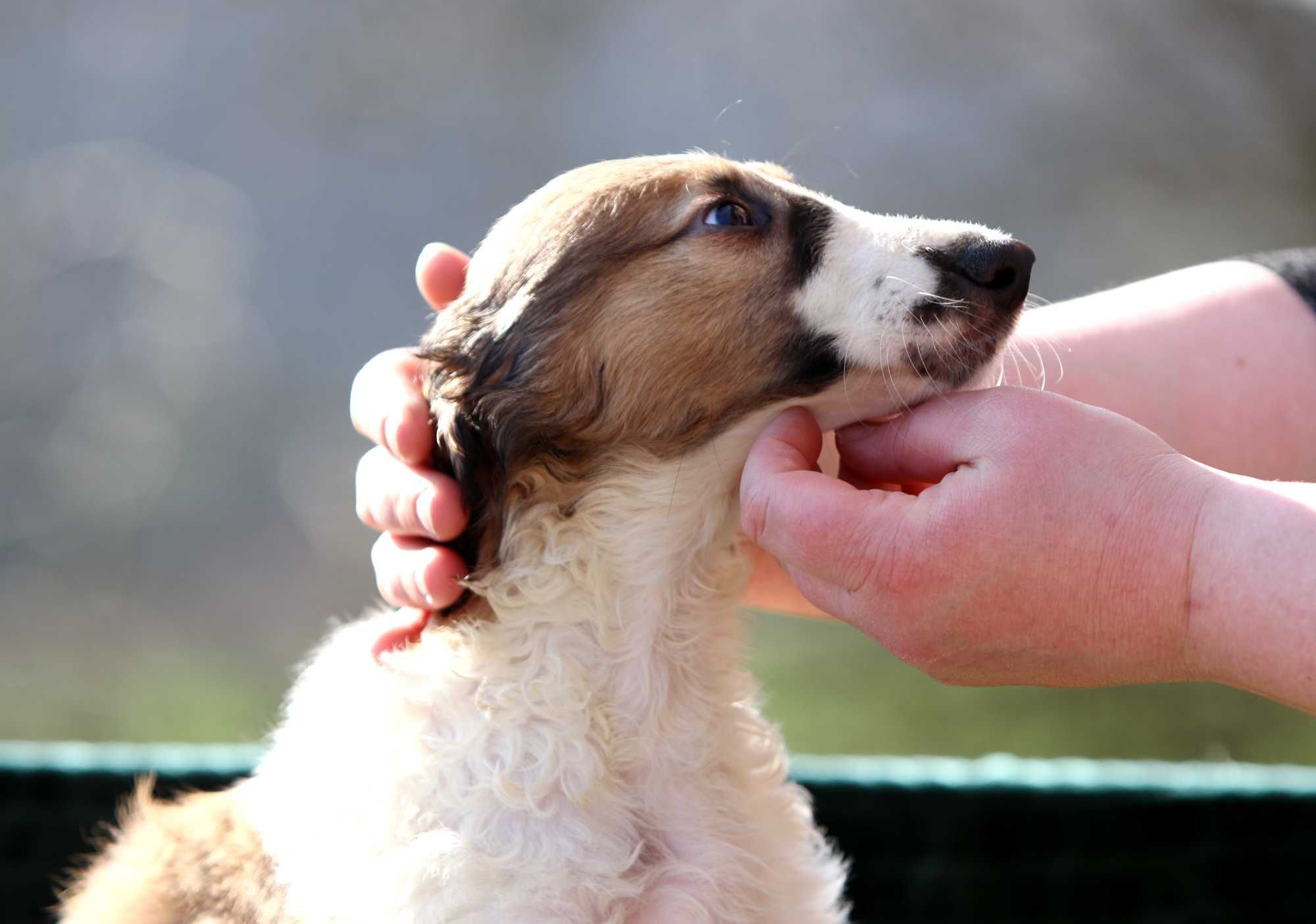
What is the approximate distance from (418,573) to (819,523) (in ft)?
2.74

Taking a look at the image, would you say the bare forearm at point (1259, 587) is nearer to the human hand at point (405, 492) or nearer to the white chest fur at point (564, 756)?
the white chest fur at point (564, 756)

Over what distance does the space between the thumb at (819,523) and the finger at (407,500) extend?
1.92 ft

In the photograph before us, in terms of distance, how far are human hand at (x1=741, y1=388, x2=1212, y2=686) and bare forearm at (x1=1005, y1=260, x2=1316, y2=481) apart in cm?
85

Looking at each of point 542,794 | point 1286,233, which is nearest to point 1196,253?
point 1286,233

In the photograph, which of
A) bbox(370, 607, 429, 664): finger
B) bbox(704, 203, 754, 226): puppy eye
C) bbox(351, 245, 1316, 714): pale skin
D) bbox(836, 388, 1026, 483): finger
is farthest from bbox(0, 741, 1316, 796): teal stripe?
bbox(704, 203, 754, 226): puppy eye

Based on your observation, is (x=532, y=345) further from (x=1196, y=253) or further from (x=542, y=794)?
(x=1196, y=253)

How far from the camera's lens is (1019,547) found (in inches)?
75.4

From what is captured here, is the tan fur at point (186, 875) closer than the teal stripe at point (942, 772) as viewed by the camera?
Yes

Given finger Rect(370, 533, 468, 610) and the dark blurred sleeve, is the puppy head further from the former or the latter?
the dark blurred sleeve

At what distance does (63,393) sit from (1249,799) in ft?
25.5

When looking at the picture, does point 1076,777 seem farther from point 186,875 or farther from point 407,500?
point 186,875

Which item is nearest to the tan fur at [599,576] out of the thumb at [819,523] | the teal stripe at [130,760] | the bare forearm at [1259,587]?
the thumb at [819,523]

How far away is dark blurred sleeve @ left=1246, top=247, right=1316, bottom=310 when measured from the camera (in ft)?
9.64

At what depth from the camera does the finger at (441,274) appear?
2822mm
